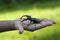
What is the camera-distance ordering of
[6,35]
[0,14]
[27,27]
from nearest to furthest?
[27,27]
[6,35]
[0,14]

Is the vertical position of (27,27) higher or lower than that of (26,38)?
higher

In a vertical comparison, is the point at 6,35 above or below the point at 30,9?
below

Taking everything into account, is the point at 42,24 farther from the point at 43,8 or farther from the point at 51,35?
the point at 43,8

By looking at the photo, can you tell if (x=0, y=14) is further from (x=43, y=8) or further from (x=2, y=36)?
(x=43, y=8)

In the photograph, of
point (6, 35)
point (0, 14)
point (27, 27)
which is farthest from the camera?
point (0, 14)

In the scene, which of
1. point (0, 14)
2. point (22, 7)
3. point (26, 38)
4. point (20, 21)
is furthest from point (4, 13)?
point (20, 21)

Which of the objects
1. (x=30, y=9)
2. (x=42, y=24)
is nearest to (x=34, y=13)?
(x=30, y=9)

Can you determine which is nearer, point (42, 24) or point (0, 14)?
point (42, 24)

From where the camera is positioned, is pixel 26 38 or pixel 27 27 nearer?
pixel 27 27
